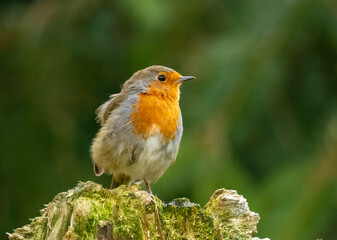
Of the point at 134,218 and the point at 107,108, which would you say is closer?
the point at 134,218

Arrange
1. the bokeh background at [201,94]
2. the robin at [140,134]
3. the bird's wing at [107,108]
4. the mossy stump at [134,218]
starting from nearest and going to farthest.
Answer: the mossy stump at [134,218] → the robin at [140,134] → the bird's wing at [107,108] → the bokeh background at [201,94]

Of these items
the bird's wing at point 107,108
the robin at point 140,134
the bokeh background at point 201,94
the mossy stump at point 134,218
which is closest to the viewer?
the mossy stump at point 134,218

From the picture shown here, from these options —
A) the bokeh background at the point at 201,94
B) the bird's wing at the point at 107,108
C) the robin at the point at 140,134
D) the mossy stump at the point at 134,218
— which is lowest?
the mossy stump at the point at 134,218

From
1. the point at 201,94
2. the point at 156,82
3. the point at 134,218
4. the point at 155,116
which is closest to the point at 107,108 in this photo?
the point at 156,82

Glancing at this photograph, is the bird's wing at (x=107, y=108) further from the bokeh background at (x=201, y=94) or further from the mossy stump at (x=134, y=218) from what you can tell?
the mossy stump at (x=134, y=218)

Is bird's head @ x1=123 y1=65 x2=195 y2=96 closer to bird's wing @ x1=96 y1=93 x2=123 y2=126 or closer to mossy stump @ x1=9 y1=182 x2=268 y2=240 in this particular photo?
bird's wing @ x1=96 y1=93 x2=123 y2=126

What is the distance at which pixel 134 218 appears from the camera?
12.6 ft

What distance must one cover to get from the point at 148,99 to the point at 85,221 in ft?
6.61

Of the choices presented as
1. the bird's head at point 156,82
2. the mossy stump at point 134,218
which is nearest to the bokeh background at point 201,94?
the bird's head at point 156,82

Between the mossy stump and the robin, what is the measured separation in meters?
1.35

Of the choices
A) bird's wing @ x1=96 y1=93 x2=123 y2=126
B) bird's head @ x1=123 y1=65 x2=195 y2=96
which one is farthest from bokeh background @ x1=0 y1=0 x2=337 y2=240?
bird's wing @ x1=96 y1=93 x2=123 y2=126

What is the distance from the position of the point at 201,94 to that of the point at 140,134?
4.21ft

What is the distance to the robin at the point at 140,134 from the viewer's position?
550 cm

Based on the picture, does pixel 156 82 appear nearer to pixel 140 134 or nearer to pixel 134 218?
pixel 140 134
